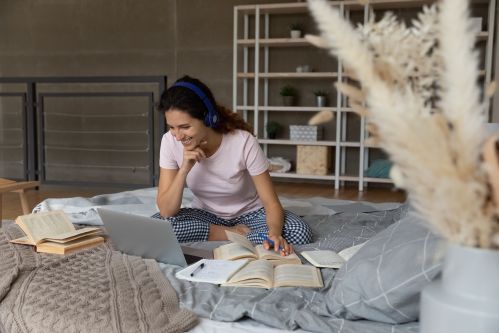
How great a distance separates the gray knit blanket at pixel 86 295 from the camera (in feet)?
3.55

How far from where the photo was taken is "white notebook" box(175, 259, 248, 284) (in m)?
1.36

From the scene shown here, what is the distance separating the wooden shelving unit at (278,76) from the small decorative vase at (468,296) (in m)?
4.29

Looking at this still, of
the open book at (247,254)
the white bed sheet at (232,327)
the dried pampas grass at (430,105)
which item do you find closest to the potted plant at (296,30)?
the open book at (247,254)

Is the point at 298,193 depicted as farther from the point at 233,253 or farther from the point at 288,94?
the point at 233,253

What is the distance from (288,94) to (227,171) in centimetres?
325

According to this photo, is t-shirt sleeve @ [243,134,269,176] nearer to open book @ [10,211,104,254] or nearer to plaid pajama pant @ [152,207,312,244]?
plaid pajama pant @ [152,207,312,244]

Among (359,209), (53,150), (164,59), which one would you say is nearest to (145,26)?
(164,59)

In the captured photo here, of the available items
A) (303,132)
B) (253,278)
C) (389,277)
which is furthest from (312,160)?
(389,277)

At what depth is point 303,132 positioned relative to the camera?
5086 millimetres

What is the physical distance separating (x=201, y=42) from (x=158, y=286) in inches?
176

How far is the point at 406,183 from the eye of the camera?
0.44 meters

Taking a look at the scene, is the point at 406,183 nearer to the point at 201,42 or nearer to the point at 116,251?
the point at 116,251

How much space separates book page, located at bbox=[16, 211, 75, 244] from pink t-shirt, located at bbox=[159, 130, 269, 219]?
435mm

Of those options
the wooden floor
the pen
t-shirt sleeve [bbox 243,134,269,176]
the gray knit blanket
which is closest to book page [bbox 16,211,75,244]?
the gray knit blanket
